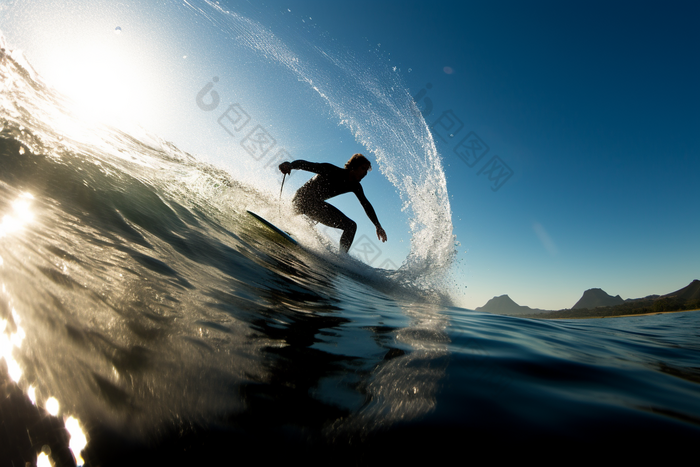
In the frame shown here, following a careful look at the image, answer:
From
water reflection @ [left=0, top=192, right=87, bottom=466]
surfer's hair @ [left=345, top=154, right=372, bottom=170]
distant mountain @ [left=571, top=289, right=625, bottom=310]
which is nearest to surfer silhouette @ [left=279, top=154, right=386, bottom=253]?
surfer's hair @ [left=345, top=154, right=372, bottom=170]

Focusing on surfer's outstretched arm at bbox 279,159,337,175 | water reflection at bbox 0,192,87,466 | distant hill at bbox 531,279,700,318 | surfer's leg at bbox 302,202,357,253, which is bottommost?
water reflection at bbox 0,192,87,466

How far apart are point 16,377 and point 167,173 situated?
745cm

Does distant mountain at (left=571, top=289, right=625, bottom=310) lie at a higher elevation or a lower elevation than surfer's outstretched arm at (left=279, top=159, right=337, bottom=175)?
higher

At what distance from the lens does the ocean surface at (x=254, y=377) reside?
604 mm

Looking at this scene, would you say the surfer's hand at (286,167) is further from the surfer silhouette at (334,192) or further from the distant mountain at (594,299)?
the distant mountain at (594,299)

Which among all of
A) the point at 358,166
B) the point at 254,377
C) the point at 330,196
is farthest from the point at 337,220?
the point at 254,377

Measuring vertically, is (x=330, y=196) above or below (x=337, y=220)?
above

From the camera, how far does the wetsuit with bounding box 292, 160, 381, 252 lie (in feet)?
20.0

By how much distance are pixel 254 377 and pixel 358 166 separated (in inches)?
216

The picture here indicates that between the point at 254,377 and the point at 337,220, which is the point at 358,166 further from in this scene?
the point at 254,377

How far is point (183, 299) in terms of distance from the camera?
1.53 metres

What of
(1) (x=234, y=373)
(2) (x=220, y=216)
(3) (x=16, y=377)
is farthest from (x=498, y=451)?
(2) (x=220, y=216)

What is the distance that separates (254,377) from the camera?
91cm

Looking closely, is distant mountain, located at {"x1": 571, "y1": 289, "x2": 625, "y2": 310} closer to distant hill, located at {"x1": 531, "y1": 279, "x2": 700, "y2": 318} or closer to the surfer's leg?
distant hill, located at {"x1": 531, "y1": 279, "x2": 700, "y2": 318}
